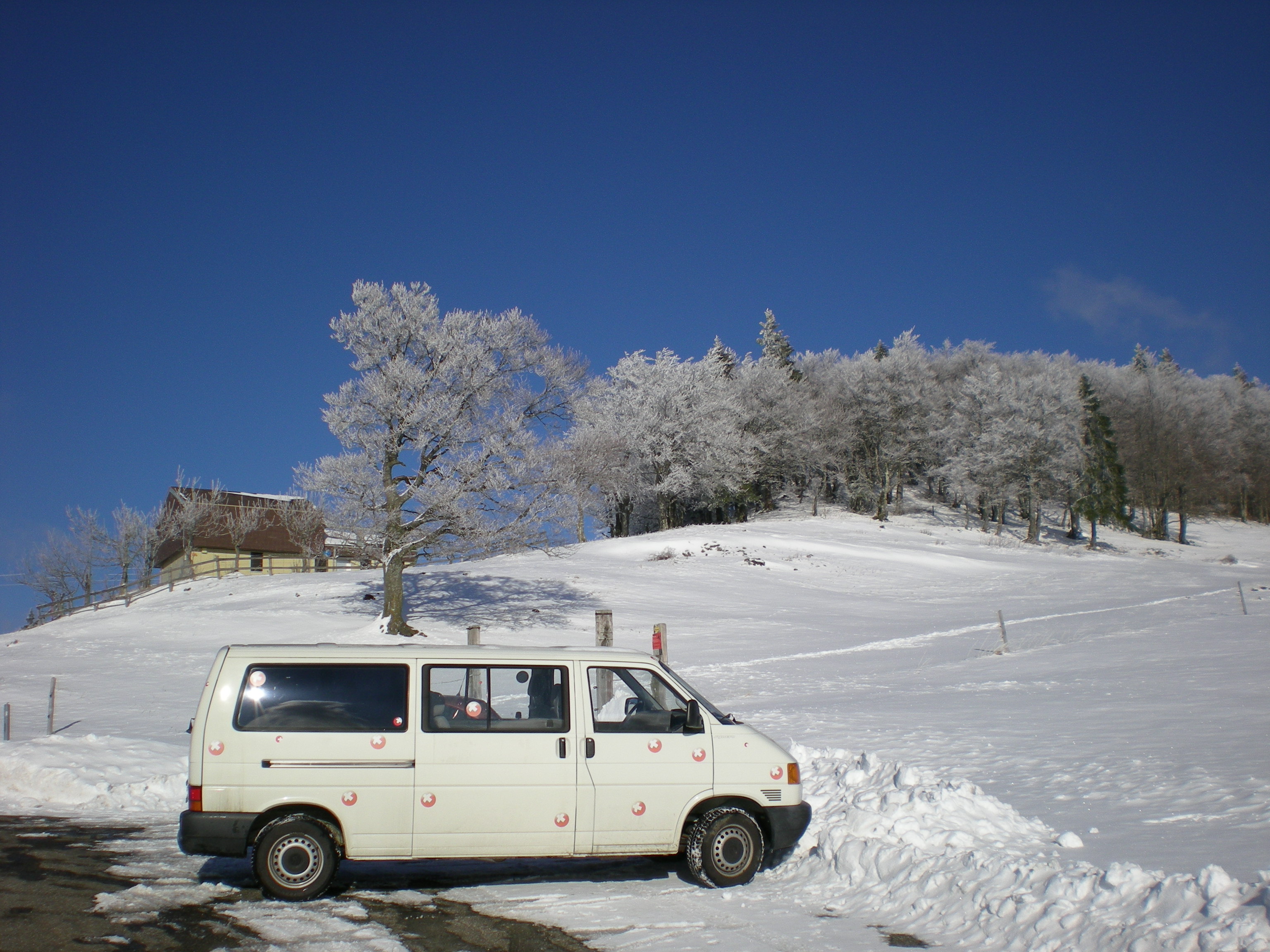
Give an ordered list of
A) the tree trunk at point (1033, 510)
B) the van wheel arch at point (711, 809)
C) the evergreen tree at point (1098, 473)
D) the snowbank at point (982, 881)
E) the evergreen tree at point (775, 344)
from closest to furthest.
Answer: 1. the snowbank at point (982, 881)
2. the van wheel arch at point (711, 809)
3. the tree trunk at point (1033, 510)
4. the evergreen tree at point (1098, 473)
5. the evergreen tree at point (775, 344)

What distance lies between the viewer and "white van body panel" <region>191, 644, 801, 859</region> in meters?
7.03

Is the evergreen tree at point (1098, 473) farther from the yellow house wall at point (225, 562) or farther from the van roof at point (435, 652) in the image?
the van roof at point (435, 652)

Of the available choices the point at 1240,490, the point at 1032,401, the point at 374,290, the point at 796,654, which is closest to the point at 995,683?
the point at 796,654

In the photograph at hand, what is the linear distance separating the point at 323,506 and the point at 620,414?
1471 inches

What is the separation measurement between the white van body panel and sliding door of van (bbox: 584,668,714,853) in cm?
1

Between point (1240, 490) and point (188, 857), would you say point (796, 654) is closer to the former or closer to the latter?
point (188, 857)

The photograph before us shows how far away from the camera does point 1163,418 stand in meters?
73.0

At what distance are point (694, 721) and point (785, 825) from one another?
46.5 inches

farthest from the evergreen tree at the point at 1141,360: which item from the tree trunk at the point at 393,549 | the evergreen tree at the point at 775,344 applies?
the tree trunk at the point at 393,549

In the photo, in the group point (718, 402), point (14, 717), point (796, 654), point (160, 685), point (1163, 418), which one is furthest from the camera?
point (1163, 418)

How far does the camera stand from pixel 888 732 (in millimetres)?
12492

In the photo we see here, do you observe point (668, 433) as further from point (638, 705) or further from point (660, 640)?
point (638, 705)

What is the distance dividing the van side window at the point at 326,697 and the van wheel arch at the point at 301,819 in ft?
2.05

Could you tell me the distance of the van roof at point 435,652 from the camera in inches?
287
